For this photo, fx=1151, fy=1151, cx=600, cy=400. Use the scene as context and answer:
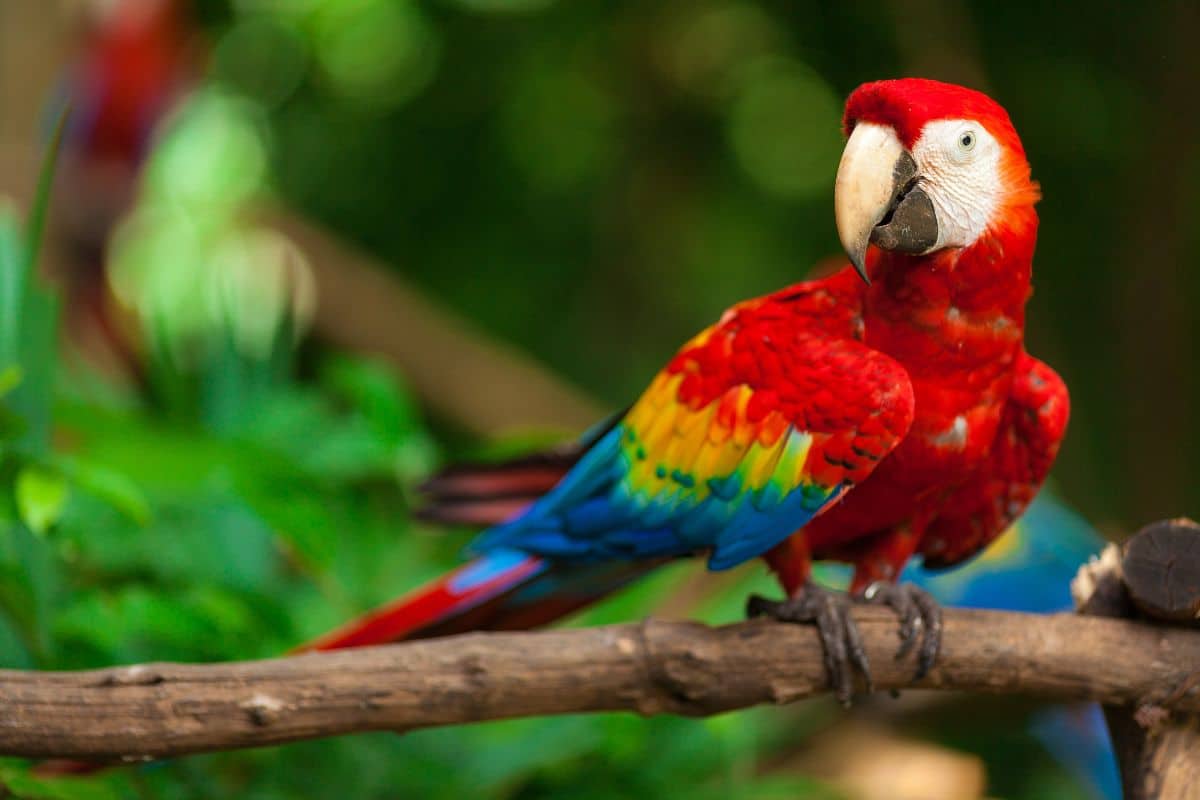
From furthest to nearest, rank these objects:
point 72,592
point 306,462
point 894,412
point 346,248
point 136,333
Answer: point 346,248
point 136,333
point 306,462
point 72,592
point 894,412

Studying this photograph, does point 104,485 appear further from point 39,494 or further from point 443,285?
point 443,285

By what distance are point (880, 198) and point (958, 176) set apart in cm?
6

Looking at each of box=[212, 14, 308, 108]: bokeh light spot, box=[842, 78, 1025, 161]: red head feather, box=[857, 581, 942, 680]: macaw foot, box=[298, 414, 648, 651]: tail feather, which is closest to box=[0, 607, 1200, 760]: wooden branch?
box=[857, 581, 942, 680]: macaw foot

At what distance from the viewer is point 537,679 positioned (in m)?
0.90

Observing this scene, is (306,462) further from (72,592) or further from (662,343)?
(662,343)

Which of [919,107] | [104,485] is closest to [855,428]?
[919,107]

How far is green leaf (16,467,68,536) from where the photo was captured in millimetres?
960

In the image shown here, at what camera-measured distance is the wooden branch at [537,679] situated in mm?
821

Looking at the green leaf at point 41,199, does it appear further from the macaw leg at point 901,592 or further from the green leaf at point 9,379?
the macaw leg at point 901,592

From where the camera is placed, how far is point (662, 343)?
106 inches

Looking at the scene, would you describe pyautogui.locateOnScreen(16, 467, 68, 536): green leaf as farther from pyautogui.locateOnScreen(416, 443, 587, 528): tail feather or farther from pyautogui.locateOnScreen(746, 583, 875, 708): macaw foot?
pyautogui.locateOnScreen(746, 583, 875, 708): macaw foot

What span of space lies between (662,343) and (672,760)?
140cm

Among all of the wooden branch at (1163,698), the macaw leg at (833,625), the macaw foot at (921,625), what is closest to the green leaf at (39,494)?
the macaw leg at (833,625)

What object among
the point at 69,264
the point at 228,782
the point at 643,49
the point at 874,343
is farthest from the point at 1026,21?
the point at 69,264
